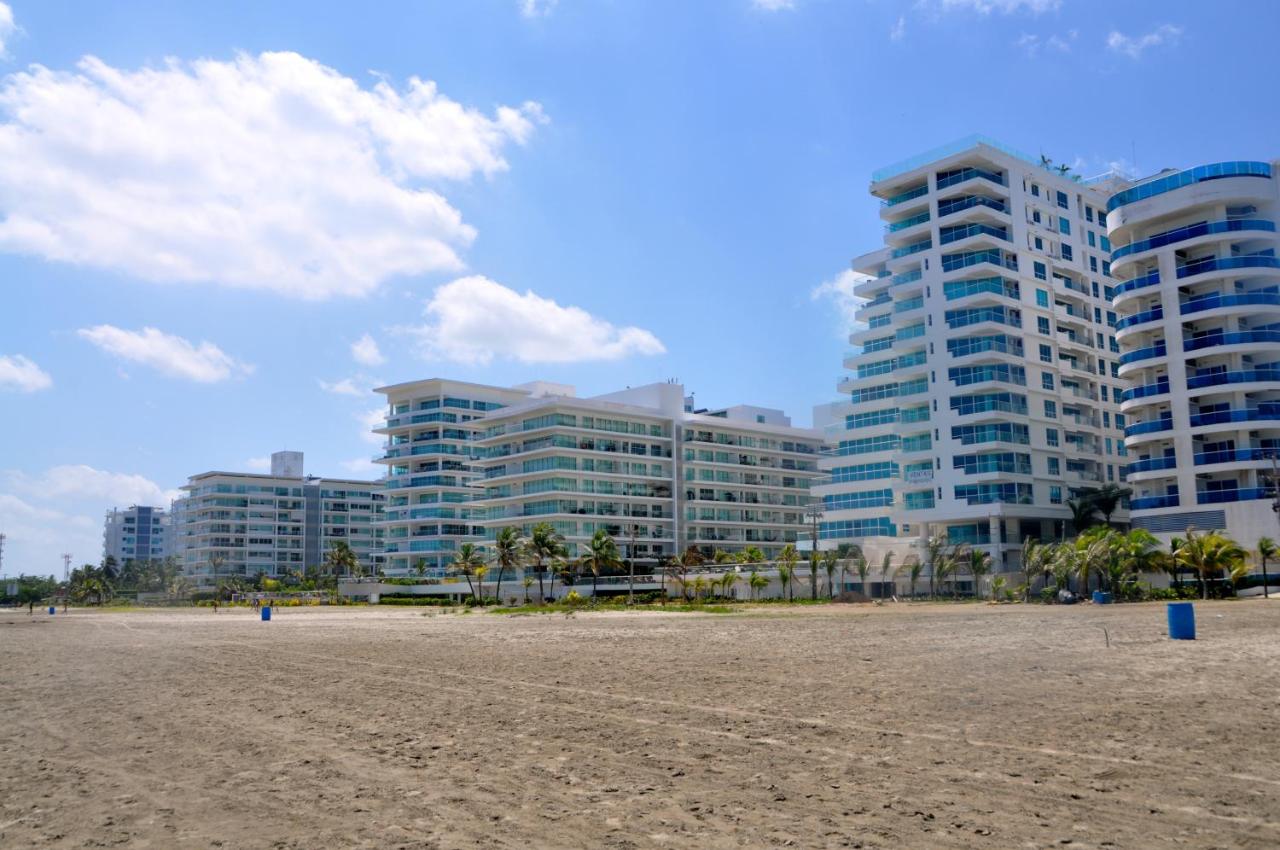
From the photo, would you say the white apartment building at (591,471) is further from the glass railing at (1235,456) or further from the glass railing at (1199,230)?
the glass railing at (1199,230)

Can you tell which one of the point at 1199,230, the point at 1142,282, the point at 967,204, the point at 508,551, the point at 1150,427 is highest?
the point at 967,204

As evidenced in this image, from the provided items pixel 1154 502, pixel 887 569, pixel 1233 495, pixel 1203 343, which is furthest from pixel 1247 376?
pixel 887 569

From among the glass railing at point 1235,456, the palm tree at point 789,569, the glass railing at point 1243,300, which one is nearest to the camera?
the glass railing at point 1235,456

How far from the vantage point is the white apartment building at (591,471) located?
120938 millimetres

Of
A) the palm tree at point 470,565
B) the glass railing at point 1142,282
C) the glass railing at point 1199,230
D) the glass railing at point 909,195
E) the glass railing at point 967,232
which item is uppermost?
the glass railing at point 909,195

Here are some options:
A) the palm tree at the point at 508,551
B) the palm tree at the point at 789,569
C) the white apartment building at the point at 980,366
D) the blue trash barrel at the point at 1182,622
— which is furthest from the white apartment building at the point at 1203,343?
the palm tree at the point at 508,551

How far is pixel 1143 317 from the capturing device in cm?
8219

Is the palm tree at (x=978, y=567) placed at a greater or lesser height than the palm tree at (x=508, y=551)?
lesser

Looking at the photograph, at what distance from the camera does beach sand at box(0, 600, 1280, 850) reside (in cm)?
953

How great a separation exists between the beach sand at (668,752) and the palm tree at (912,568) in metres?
54.3

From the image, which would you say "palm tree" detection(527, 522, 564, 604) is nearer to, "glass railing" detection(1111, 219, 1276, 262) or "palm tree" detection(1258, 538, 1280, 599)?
"glass railing" detection(1111, 219, 1276, 262)

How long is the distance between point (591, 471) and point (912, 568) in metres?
47.8

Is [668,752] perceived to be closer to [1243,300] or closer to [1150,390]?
[1150,390]

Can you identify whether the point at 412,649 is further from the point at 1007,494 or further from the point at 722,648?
the point at 1007,494
